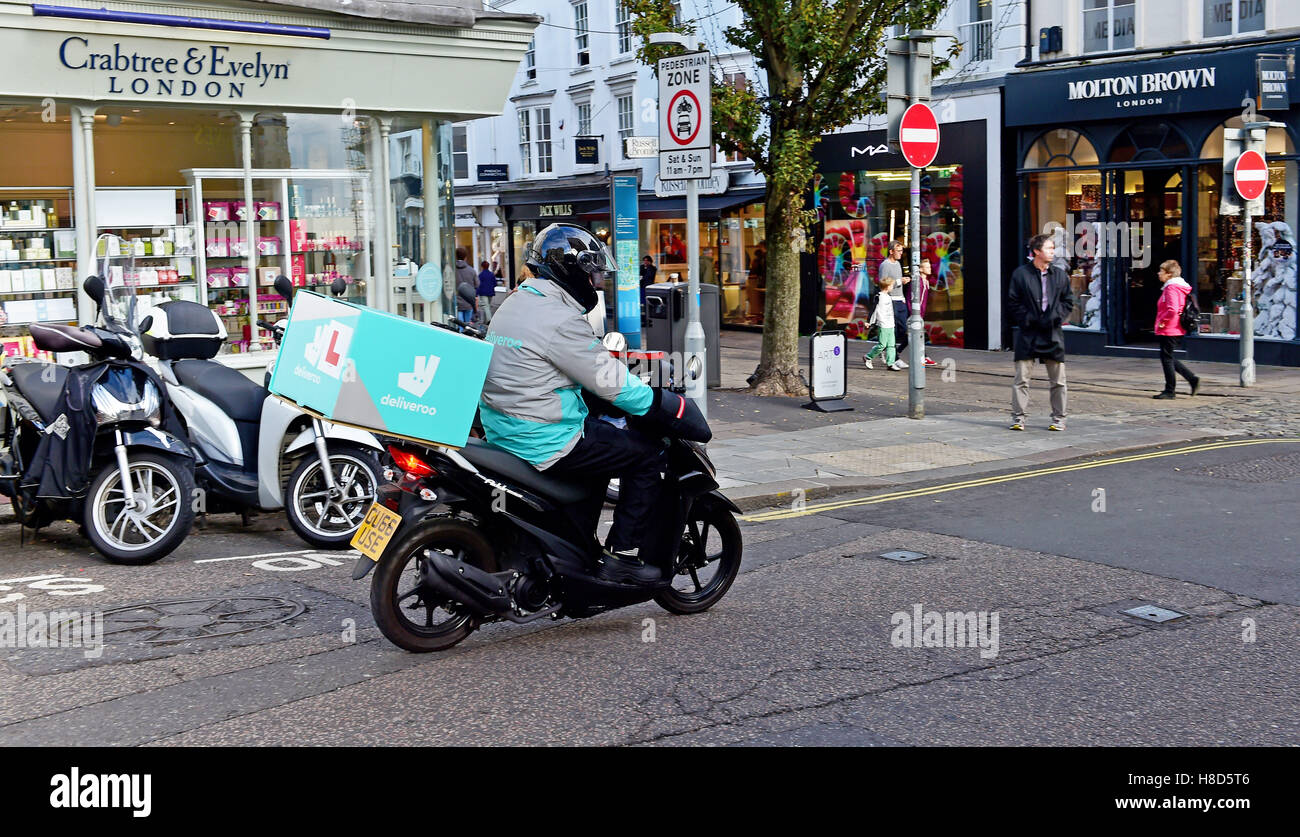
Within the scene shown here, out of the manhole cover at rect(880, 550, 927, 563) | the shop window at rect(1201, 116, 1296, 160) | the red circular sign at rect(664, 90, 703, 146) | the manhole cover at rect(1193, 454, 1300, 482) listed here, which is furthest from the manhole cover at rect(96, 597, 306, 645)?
the shop window at rect(1201, 116, 1296, 160)

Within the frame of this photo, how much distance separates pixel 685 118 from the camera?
11.4m

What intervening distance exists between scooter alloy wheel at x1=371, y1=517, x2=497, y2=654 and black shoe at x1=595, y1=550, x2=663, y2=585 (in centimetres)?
53

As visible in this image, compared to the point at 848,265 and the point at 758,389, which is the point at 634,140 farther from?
the point at 848,265

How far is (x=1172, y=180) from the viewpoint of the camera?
2105cm

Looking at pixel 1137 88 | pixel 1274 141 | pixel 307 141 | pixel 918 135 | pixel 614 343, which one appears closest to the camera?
pixel 614 343

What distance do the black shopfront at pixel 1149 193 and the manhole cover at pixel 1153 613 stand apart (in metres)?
13.5


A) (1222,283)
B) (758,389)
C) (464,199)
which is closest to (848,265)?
(1222,283)

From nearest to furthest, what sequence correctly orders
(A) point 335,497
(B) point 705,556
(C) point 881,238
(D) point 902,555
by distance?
(B) point 705,556 < (D) point 902,555 < (A) point 335,497 < (C) point 881,238

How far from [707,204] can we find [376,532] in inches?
1013

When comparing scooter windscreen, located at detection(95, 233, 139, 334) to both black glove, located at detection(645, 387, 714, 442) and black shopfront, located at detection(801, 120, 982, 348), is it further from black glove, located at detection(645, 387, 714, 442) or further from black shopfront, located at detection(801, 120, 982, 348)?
black shopfront, located at detection(801, 120, 982, 348)

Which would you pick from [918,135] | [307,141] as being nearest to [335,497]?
[307,141]

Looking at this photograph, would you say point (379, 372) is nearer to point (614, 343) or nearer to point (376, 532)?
point (376, 532)

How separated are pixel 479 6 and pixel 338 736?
39.2 ft
